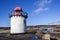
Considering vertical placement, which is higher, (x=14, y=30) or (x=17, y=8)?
(x=17, y=8)

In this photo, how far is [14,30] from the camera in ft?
100

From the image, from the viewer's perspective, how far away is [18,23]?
30.1 metres

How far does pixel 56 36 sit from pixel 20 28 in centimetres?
2495

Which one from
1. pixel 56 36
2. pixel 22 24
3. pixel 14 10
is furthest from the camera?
pixel 22 24

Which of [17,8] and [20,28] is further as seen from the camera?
[20,28]

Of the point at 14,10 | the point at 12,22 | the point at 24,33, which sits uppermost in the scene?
the point at 14,10

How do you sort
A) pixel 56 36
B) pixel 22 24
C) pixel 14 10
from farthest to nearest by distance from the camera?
pixel 22 24 → pixel 14 10 → pixel 56 36

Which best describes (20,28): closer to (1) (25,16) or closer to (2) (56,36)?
(1) (25,16)

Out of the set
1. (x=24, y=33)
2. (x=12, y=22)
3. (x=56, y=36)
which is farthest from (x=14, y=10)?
(x=56, y=36)

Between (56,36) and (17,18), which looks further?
(17,18)

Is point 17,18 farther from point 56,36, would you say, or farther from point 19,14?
point 56,36

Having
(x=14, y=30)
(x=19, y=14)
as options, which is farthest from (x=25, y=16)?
(x=14, y=30)

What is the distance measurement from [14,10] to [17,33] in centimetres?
441

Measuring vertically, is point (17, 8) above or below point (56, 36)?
above
